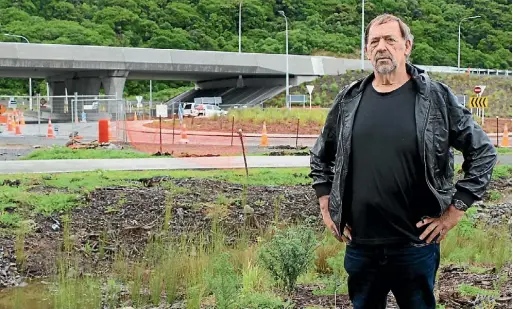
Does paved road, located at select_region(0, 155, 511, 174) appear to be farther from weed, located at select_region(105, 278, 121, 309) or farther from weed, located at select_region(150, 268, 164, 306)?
weed, located at select_region(150, 268, 164, 306)

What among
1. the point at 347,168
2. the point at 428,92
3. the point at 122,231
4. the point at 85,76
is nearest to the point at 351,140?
the point at 347,168

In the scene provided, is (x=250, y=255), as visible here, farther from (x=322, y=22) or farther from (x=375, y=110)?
(x=322, y=22)

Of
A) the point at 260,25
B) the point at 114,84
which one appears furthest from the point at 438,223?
the point at 260,25

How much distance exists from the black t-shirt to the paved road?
1192 cm

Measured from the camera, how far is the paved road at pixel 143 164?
15273mm

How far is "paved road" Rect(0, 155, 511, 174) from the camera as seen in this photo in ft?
50.1

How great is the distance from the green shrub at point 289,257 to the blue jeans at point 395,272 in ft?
6.74

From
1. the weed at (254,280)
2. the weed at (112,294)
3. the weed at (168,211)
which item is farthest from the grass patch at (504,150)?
the weed at (112,294)

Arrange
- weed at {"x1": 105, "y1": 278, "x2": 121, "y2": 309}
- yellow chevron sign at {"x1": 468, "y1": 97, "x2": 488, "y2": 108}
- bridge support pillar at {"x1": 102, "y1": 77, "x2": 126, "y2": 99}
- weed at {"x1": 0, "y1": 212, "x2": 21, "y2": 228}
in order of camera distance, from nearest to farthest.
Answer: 1. weed at {"x1": 105, "y1": 278, "x2": 121, "y2": 309}
2. weed at {"x1": 0, "y1": 212, "x2": 21, "y2": 228}
3. yellow chevron sign at {"x1": 468, "y1": 97, "x2": 488, "y2": 108}
4. bridge support pillar at {"x1": 102, "y1": 77, "x2": 126, "y2": 99}

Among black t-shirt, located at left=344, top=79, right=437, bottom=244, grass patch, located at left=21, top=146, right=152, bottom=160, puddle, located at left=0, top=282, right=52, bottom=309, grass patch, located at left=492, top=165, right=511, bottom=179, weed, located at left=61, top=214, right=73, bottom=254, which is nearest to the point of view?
black t-shirt, located at left=344, top=79, right=437, bottom=244

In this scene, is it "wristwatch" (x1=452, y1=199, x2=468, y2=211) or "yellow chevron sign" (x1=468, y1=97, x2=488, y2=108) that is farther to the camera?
"yellow chevron sign" (x1=468, y1=97, x2=488, y2=108)

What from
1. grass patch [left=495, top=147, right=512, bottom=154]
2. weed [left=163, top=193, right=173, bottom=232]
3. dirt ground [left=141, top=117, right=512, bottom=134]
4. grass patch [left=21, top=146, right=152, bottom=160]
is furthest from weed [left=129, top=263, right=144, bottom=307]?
dirt ground [left=141, top=117, right=512, bottom=134]

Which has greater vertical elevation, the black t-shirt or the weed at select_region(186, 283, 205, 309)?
the black t-shirt

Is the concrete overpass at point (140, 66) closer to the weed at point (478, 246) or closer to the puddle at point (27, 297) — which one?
the weed at point (478, 246)
